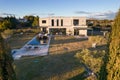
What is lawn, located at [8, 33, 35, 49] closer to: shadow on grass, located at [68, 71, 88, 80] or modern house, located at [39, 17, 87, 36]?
modern house, located at [39, 17, 87, 36]

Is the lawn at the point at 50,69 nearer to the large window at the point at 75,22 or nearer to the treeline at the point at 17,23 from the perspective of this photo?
the treeline at the point at 17,23

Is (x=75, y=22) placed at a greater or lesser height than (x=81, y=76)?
lesser

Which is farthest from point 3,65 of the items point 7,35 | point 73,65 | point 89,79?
point 7,35

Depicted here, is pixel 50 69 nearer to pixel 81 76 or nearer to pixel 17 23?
pixel 81 76

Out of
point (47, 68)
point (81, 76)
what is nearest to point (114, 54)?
point (81, 76)

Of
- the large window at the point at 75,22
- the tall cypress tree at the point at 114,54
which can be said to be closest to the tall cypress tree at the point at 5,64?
the tall cypress tree at the point at 114,54

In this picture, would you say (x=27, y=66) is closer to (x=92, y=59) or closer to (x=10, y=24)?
(x=92, y=59)
